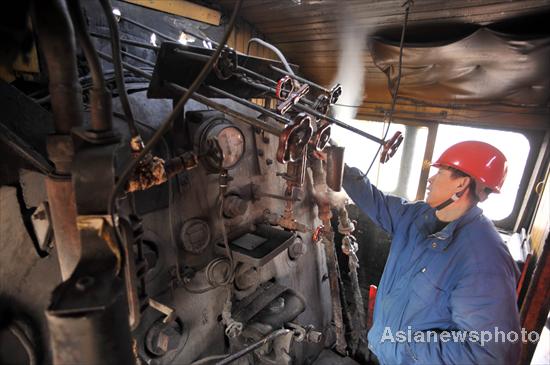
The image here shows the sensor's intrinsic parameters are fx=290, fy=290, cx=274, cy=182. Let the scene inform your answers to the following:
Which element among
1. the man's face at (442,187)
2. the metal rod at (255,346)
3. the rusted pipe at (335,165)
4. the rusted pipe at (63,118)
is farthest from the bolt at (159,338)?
the man's face at (442,187)

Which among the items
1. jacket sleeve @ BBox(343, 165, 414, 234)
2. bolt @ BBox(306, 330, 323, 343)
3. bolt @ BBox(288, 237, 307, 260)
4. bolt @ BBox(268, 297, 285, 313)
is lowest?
bolt @ BBox(306, 330, 323, 343)

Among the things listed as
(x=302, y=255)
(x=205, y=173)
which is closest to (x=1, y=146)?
(x=205, y=173)

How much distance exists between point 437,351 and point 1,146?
8.53 ft

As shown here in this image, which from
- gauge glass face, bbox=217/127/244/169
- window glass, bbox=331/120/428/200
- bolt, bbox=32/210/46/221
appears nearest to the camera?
bolt, bbox=32/210/46/221

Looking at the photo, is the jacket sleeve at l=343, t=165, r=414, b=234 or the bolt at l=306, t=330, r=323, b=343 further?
the jacket sleeve at l=343, t=165, r=414, b=234

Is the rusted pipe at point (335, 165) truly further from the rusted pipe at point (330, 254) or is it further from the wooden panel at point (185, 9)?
the wooden panel at point (185, 9)

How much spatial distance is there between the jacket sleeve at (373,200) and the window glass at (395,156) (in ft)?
5.92

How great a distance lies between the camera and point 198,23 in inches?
140

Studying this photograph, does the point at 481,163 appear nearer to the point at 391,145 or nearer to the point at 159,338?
the point at 391,145

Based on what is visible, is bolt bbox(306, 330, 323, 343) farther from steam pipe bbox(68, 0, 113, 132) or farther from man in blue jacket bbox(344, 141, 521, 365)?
steam pipe bbox(68, 0, 113, 132)

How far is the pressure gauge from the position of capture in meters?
1.85

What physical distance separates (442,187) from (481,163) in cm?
30

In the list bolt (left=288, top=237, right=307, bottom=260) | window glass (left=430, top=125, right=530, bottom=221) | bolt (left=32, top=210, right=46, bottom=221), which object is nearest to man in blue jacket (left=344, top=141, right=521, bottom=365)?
bolt (left=288, top=237, right=307, bottom=260)

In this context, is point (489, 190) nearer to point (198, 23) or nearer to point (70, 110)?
point (70, 110)
